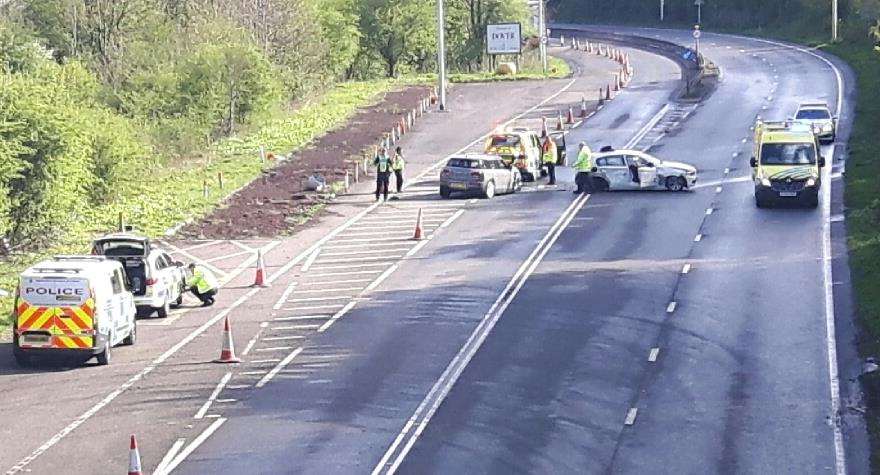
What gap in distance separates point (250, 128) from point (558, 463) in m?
43.0

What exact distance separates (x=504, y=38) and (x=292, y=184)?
40813mm

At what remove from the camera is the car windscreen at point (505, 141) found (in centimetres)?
5000

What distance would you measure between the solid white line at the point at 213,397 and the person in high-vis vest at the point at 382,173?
20.8 metres

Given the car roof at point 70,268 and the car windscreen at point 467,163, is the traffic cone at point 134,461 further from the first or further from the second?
the car windscreen at point 467,163

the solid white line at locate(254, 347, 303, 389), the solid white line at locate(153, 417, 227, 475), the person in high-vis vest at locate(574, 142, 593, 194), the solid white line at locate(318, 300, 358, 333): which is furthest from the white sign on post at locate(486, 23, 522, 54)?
the solid white line at locate(153, 417, 227, 475)

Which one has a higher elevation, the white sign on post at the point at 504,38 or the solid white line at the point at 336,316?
the white sign on post at the point at 504,38

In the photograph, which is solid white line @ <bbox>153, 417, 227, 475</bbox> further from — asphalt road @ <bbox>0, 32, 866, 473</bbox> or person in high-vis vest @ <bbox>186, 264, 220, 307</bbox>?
person in high-vis vest @ <bbox>186, 264, 220, 307</bbox>

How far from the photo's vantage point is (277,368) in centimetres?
2691

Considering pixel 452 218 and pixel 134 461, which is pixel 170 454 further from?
pixel 452 218

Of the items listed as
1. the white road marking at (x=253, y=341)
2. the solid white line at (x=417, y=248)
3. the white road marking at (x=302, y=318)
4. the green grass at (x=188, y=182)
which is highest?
the green grass at (x=188, y=182)

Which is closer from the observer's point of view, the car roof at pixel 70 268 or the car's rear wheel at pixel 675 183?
the car roof at pixel 70 268

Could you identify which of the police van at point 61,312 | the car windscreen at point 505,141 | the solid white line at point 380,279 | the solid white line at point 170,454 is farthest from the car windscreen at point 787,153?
the solid white line at point 170,454

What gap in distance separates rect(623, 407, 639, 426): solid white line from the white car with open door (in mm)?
23618

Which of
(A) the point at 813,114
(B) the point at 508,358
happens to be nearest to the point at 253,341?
(B) the point at 508,358
